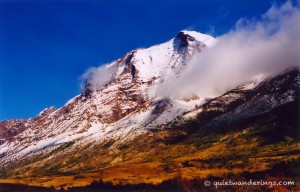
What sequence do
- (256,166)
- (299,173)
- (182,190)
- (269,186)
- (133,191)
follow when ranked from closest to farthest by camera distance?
(269,186), (182,190), (299,173), (133,191), (256,166)

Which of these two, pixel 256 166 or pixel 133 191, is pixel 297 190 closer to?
pixel 133 191

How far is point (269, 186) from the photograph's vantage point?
6375 centimetres

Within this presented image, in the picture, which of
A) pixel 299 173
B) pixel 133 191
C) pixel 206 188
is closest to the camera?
pixel 206 188

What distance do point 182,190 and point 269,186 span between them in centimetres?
2618

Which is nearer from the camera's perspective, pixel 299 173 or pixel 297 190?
pixel 297 190

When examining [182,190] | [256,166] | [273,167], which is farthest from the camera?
[256,166]

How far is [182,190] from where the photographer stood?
8675cm

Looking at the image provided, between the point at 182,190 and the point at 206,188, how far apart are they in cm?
1705

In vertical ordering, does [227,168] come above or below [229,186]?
above

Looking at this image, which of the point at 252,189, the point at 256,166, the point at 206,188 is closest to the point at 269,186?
the point at 252,189

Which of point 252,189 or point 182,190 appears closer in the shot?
point 252,189

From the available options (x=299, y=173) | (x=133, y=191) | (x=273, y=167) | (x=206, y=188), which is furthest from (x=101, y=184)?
(x=206, y=188)

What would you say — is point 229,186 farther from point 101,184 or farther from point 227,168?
point 227,168

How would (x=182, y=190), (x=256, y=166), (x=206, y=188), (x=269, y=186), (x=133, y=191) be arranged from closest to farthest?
(x=269, y=186) → (x=206, y=188) → (x=182, y=190) → (x=133, y=191) → (x=256, y=166)
